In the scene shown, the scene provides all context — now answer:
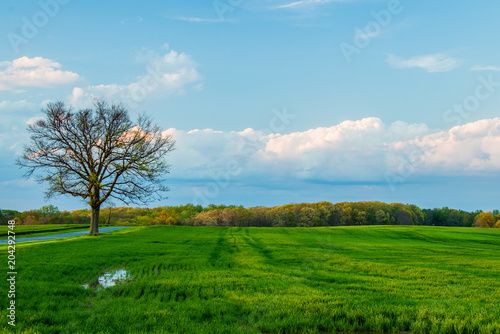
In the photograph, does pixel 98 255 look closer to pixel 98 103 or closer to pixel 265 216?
pixel 98 103

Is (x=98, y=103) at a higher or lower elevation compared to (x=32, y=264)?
higher

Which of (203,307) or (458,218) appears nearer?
(203,307)

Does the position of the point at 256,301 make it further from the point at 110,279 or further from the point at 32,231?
the point at 32,231

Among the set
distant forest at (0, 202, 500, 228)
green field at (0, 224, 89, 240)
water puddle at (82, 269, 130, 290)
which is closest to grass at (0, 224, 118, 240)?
green field at (0, 224, 89, 240)

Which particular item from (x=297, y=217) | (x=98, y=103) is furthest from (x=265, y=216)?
(x=98, y=103)

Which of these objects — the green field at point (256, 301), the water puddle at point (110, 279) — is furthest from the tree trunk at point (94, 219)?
the water puddle at point (110, 279)

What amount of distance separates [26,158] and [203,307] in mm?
38875

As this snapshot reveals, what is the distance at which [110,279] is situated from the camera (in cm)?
1366

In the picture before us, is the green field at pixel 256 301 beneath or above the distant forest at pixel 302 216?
above

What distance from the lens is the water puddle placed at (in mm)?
12375

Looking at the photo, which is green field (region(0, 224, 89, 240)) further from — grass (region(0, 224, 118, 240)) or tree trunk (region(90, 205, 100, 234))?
tree trunk (region(90, 205, 100, 234))

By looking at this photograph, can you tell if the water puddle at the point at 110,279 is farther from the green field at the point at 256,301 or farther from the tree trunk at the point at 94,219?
the tree trunk at the point at 94,219

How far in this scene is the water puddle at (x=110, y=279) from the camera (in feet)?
40.6

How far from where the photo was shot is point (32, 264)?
16062 mm
